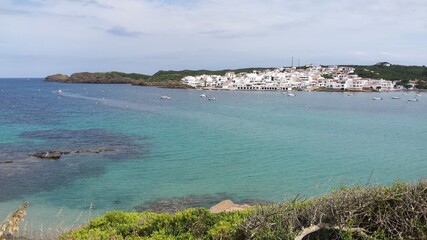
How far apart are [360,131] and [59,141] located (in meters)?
33.0

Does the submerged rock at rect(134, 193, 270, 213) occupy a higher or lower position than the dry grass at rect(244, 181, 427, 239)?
lower

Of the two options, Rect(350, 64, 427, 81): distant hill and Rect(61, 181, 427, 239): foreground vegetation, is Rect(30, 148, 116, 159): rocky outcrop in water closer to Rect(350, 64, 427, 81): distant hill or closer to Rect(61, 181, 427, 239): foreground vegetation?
Rect(61, 181, 427, 239): foreground vegetation

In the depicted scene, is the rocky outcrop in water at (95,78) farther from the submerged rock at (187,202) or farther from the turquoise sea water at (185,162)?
the submerged rock at (187,202)

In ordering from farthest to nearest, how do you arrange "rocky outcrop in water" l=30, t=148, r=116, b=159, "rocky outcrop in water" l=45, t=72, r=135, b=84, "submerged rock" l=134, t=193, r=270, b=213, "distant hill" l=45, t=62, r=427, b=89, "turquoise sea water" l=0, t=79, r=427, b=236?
"rocky outcrop in water" l=45, t=72, r=135, b=84 → "distant hill" l=45, t=62, r=427, b=89 → "rocky outcrop in water" l=30, t=148, r=116, b=159 → "turquoise sea water" l=0, t=79, r=427, b=236 → "submerged rock" l=134, t=193, r=270, b=213

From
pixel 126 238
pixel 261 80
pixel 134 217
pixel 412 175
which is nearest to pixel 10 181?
pixel 134 217

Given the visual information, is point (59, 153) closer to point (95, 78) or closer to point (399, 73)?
point (95, 78)

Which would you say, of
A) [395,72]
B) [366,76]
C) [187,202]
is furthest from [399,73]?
[187,202]

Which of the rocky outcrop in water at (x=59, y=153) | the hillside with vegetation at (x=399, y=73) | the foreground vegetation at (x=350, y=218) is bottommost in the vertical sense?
the rocky outcrop in water at (x=59, y=153)

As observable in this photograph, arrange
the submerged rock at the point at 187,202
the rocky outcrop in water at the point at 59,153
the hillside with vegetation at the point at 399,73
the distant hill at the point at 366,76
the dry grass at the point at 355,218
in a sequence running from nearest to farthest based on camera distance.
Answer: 1. the dry grass at the point at 355,218
2. the submerged rock at the point at 187,202
3. the rocky outcrop in water at the point at 59,153
4. the hillside with vegetation at the point at 399,73
5. the distant hill at the point at 366,76

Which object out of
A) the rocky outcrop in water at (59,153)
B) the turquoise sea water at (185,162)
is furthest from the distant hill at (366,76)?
the rocky outcrop in water at (59,153)

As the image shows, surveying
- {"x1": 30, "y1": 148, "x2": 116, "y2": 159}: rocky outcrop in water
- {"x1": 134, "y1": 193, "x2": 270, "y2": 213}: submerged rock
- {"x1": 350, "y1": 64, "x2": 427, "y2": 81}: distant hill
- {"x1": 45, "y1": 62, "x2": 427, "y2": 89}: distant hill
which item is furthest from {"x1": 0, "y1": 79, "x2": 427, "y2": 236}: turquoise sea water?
{"x1": 350, "y1": 64, "x2": 427, "y2": 81}: distant hill

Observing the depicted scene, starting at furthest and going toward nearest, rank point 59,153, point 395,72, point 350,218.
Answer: point 395,72 → point 59,153 → point 350,218

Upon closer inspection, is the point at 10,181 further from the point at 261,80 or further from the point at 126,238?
the point at 261,80

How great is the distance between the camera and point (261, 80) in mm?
157625
